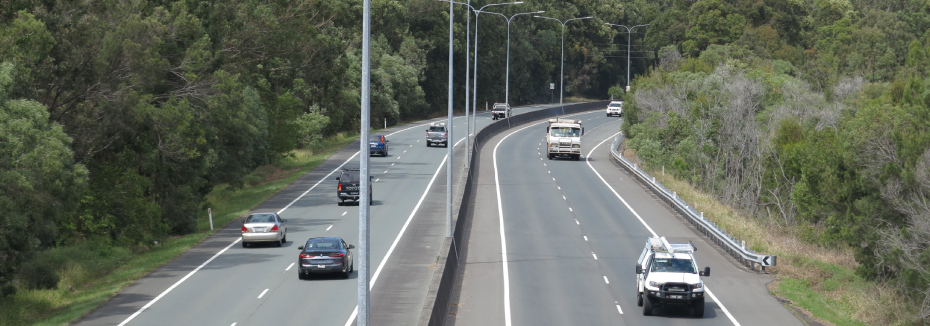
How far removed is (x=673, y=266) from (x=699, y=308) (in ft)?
4.00

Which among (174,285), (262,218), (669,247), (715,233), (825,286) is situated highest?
(669,247)

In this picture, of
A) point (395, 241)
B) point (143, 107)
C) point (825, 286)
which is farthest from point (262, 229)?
point (825, 286)

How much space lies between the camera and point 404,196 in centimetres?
4531

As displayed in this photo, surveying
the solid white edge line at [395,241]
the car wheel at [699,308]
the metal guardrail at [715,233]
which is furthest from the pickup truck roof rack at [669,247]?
the solid white edge line at [395,241]

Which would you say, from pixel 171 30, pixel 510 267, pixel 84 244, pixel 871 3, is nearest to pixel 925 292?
pixel 510 267

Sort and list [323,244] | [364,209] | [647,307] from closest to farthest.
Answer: [364,209], [647,307], [323,244]

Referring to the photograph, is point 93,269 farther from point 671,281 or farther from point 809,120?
point 809,120

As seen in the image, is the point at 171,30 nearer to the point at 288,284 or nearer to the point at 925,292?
the point at 288,284

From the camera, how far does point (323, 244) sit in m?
26.4

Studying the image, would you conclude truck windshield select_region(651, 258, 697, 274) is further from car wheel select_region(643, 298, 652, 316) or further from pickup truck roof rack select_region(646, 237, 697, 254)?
car wheel select_region(643, 298, 652, 316)

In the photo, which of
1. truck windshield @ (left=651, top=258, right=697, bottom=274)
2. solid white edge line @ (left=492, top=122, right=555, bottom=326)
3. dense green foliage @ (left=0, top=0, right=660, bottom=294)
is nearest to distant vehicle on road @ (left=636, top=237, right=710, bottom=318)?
truck windshield @ (left=651, top=258, right=697, bottom=274)

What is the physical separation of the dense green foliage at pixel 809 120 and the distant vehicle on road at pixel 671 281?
7295 millimetres

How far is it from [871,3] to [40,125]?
401 feet

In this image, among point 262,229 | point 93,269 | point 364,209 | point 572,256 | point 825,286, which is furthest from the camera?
point 262,229
